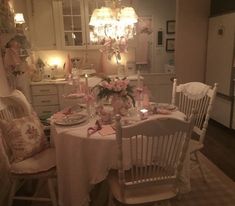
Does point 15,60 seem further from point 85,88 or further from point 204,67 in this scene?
point 204,67

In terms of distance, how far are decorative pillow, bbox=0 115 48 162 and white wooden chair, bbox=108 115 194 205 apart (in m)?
0.79

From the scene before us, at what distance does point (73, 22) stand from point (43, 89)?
128cm

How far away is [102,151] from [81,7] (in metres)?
3.18

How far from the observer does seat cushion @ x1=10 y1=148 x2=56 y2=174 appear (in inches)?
74.8

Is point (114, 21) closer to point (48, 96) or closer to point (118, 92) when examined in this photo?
point (118, 92)

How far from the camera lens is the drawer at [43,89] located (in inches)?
157

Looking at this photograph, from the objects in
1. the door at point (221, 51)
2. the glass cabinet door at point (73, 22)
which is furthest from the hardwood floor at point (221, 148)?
the glass cabinet door at point (73, 22)

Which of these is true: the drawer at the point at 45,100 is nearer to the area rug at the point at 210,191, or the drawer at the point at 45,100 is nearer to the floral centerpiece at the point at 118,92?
the floral centerpiece at the point at 118,92

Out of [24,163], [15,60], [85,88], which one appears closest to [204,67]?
[85,88]

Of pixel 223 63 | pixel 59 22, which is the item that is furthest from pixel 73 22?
pixel 223 63

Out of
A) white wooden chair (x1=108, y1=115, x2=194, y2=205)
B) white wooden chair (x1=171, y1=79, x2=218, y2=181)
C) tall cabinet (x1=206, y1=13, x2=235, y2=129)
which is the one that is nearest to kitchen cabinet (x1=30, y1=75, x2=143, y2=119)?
tall cabinet (x1=206, y1=13, x2=235, y2=129)

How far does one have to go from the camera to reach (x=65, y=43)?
427cm

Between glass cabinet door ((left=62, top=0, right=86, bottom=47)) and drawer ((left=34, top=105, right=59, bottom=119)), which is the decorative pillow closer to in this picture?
drawer ((left=34, top=105, right=59, bottom=119))

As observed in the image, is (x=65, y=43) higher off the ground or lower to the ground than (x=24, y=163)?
higher
